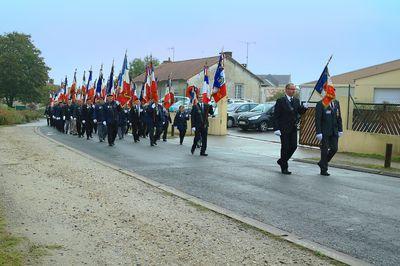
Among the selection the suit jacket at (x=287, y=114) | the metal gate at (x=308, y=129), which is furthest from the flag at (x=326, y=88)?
the metal gate at (x=308, y=129)

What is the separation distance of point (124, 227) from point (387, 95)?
2722 cm

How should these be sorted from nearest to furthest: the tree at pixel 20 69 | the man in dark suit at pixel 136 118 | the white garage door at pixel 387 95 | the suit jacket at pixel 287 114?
1. the suit jacket at pixel 287 114
2. the man in dark suit at pixel 136 118
3. the white garage door at pixel 387 95
4. the tree at pixel 20 69

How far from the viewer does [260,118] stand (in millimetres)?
28656

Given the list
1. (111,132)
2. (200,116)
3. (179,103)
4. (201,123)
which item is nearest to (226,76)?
(179,103)

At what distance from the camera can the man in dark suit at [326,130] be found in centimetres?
1169

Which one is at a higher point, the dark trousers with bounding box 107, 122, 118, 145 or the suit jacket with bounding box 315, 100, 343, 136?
the suit jacket with bounding box 315, 100, 343, 136

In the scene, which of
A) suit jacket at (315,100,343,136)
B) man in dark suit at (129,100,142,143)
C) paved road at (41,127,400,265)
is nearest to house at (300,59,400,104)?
man in dark suit at (129,100,142,143)

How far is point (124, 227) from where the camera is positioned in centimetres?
652

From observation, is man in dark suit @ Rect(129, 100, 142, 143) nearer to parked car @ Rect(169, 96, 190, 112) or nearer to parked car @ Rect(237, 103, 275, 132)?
parked car @ Rect(237, 103, 275, 132)

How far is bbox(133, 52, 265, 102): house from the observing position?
52250 mm

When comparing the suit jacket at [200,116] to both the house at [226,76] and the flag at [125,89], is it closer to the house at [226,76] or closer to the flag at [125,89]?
the flag at [125,89]

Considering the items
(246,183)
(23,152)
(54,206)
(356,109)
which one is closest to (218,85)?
(356,109)

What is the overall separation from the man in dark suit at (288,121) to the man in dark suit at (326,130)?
48 centimetres

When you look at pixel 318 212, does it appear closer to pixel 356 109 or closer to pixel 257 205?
pixel 257 205
